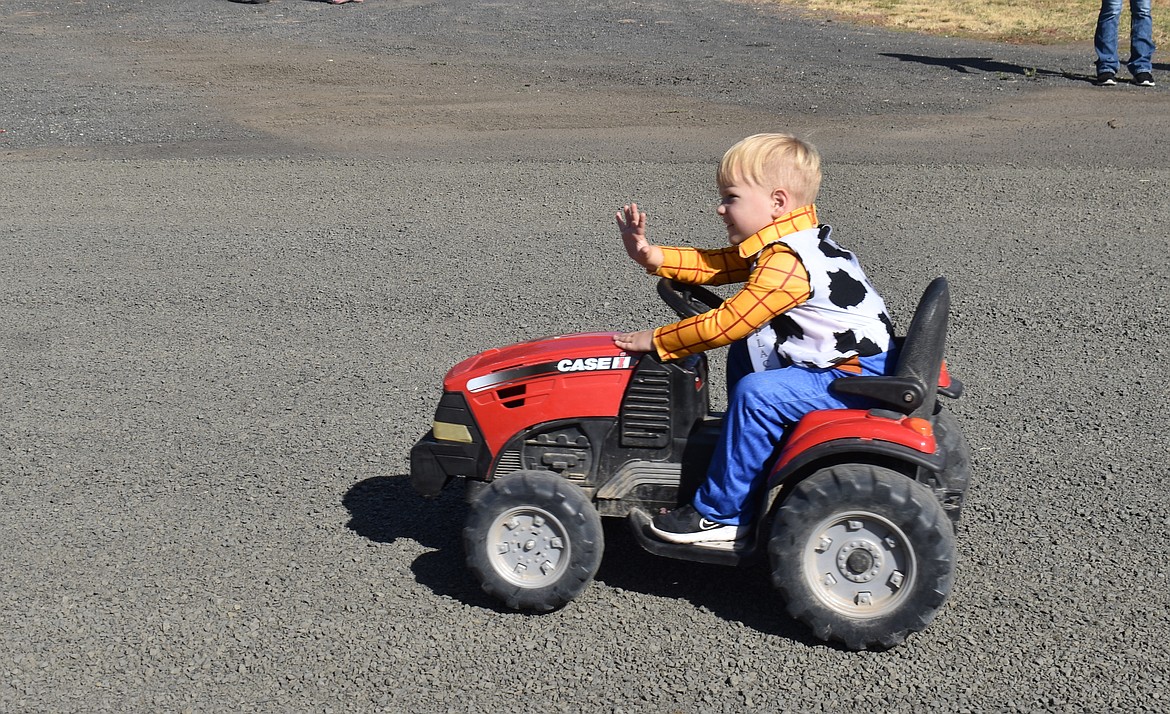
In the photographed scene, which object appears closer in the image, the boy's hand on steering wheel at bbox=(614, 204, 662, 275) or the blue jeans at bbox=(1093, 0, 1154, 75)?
the boy's hand on steering wheel at bbox=(614, 204, 662, 275)

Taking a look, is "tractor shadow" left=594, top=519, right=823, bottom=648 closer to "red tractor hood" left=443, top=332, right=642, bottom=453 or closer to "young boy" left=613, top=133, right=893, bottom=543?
"young boy" left=613, top=133, right=893, bottom=543

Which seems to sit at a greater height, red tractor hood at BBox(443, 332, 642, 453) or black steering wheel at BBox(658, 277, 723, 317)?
black steering wheel at BBox(658, 277, 723, 317)

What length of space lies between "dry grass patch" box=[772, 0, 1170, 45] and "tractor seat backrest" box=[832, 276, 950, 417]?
12.6m

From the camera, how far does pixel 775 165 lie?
3.45 m

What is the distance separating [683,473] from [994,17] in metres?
15.4

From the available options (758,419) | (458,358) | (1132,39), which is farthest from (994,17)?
(758,419)

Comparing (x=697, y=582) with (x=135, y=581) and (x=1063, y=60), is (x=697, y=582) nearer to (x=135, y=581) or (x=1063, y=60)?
(x=135, y=581)

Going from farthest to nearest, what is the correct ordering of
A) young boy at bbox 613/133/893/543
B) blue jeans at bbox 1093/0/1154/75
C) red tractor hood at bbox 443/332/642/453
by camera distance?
blue jeans at bbox 1093/0/1154/75 → red tractor hood at bbox 443/332/642/453 → young boy at bbox 613/133/893/543

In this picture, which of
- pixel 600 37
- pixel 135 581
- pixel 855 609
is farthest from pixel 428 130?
pixel 855 609

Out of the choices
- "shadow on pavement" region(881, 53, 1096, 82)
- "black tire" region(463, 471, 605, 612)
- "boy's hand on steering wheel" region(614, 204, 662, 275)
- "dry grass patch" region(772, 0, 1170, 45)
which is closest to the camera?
"black tire" region(463, 471, 605, 612)

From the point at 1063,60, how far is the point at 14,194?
10942 millimetres

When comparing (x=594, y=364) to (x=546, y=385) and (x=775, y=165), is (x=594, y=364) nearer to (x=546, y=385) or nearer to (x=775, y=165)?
(x=546, y=385)

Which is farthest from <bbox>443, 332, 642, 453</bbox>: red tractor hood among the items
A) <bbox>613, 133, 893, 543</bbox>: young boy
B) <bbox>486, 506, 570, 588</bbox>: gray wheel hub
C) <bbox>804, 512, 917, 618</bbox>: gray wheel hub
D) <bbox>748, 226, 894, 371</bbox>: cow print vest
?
<bbox>804, 512, 917, 618</bbox>: gray wheel hub

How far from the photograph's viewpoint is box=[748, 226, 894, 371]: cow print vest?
3.45 metres
